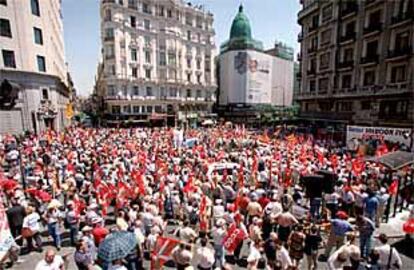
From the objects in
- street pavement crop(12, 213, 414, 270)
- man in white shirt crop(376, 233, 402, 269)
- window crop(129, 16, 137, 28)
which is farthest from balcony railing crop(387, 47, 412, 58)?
window crop(129, 16, 137, 28)

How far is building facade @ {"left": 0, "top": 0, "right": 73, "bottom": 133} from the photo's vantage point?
27.6 m

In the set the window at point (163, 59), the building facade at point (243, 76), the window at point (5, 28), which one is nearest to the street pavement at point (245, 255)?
the window at point (5, 28)

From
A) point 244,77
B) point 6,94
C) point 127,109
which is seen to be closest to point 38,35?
point 127,109

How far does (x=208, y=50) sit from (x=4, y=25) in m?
40.4

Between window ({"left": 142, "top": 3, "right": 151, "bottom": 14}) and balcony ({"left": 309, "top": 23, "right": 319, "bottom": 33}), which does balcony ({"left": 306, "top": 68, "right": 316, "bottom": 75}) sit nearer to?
balcony ({"left": 309, "top": 23, "right": 319, "bottom": 33})

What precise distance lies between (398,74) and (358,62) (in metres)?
5.57

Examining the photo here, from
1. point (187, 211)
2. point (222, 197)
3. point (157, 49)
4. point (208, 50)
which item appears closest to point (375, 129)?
Result: point (222, 197)

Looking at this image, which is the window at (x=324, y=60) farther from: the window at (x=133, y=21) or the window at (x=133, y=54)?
the window at (x=133, y=21)

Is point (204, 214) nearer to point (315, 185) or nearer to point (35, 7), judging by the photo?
point (315, 185)

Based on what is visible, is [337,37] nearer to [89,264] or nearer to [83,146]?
[83,146]

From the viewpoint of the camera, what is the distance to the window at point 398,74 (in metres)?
29.9

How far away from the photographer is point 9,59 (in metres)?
28.0

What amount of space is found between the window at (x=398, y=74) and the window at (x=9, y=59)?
38173 millimetres

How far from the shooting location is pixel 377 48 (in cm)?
3297
